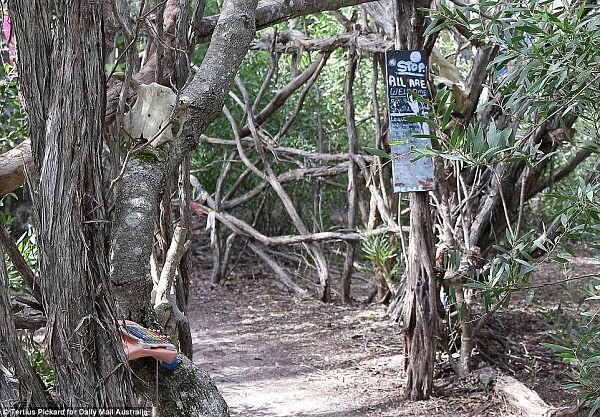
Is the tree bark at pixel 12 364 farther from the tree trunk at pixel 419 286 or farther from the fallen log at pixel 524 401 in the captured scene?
the tree trunk at pixel 419 286

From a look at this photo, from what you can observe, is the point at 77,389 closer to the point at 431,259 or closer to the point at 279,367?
the point at 431,259

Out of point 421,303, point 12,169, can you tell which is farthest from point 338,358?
point 12,169

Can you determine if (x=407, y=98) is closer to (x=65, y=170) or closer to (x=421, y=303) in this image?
(x=421, y=303)

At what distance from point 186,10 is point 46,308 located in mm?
1631

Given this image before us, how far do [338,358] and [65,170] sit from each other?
388 centimetres

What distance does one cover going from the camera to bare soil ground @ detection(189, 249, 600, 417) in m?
4.09

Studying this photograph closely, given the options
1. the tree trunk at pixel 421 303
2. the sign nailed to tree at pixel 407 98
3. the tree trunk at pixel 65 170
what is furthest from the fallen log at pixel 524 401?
the tree trunk at pixel 65 170

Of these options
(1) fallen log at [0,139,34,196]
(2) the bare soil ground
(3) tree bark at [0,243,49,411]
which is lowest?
(2) the bare soil ground

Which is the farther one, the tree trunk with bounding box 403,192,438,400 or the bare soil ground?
the bare soil ground

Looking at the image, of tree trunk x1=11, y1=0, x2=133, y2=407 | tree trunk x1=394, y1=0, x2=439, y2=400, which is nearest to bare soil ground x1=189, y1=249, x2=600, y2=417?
tree trunk x1=394, y1=0, x2=439, y2=400

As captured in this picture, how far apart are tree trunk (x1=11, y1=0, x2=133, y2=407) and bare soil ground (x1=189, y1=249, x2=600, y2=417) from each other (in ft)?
7.52

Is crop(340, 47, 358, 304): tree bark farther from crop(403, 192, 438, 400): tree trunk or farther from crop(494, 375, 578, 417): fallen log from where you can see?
crop(494, 375, 578, 417): fallen log

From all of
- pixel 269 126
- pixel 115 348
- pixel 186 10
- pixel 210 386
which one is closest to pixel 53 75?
pixel 115 348

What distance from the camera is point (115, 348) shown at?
59.7 inches
